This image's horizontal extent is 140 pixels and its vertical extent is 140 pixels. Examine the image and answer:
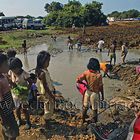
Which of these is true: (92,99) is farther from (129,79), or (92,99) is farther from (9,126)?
(129,79)

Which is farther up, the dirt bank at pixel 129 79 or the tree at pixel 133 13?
the tree at pixel 133 13

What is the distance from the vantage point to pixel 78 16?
62.2 meters

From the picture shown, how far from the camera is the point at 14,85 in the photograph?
7.12 m

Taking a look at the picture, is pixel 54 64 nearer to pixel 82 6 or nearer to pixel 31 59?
pixel 31 59

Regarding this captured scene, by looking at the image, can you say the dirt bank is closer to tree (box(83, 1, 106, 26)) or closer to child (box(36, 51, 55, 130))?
child (box(36, 51, 55, 130))

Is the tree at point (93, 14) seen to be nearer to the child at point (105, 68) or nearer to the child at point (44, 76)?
the child at point (105, 68)

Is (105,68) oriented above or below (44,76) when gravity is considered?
below

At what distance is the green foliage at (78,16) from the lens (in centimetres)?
6244

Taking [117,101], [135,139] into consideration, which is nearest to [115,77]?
[117,101]

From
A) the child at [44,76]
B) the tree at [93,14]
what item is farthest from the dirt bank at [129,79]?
the tree at [93,14]

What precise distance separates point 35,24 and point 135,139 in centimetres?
5268

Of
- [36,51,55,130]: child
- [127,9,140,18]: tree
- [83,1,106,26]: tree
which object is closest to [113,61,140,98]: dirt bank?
[36,51,55,130]: child

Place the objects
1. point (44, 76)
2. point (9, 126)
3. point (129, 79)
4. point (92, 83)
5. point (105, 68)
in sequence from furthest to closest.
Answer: point (105, 68) → point (129, 79) → point (92, 83) → point (44, 76) → point (9, 126)

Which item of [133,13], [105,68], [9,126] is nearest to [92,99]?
[9,126]
